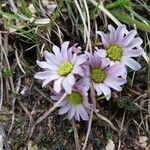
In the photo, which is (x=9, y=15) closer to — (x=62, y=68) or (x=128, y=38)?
(x=62, y=68)

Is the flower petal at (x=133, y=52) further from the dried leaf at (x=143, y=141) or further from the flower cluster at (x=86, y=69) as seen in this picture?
the dried leaf at (x=143, y=141)

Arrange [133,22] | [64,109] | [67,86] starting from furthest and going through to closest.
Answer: [133,22], [64,109], [67,86]

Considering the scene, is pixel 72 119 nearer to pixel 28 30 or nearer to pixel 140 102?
pixel 140 102

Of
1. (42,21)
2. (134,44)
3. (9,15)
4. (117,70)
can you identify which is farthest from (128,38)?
(9,15)

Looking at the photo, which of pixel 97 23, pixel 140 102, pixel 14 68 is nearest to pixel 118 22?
pixel 97 23

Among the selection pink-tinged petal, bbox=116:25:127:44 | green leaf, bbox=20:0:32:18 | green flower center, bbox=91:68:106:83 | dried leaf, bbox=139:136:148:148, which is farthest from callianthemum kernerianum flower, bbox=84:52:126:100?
green leaf, bbox=20:0:32:18

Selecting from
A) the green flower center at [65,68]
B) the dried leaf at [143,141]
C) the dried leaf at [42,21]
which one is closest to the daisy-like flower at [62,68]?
Result: the green flower center at [65,68]

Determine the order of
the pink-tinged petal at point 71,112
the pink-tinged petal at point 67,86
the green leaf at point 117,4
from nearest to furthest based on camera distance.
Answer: the pink-tinged petal at point 67,86 → the pink-tinged petal at point 71,112 → the green leaf at point 117,4
